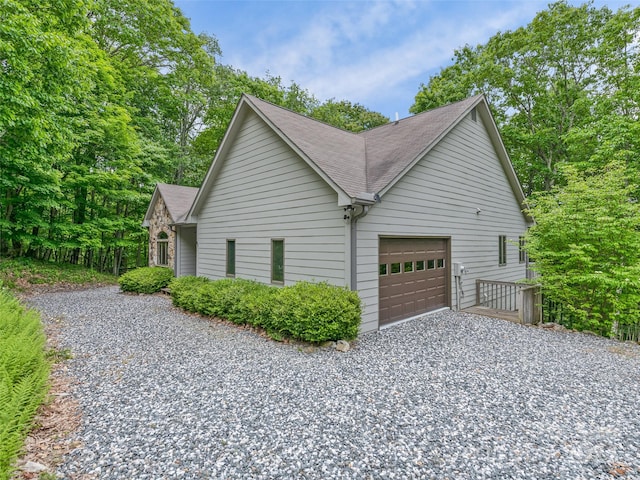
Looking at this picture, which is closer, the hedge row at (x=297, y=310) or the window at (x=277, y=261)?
the hedge row at (x=297, y=310)

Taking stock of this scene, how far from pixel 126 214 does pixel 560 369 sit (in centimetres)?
2243

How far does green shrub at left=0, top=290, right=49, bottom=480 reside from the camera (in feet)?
7.86

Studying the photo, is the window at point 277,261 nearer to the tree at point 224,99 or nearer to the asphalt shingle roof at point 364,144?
the asphalt shingle roof at point 364,144

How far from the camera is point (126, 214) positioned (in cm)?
1964

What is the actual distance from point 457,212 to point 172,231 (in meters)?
11.5

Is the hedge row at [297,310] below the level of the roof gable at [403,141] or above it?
below

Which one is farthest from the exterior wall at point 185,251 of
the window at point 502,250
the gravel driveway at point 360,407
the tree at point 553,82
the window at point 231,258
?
the tree at point 553,82

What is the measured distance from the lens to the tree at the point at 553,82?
13.4m

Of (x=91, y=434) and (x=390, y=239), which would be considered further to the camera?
(x=390, y=239)

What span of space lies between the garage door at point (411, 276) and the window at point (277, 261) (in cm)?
264

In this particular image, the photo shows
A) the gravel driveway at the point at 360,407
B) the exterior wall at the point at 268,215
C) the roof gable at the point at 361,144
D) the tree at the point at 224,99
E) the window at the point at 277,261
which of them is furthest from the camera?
the tree at the point at 224,99

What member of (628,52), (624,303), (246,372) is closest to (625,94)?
(628,52)

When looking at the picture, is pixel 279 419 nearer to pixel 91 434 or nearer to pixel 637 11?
pixel 91 434

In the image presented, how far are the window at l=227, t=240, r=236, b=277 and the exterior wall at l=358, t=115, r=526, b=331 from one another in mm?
4986
